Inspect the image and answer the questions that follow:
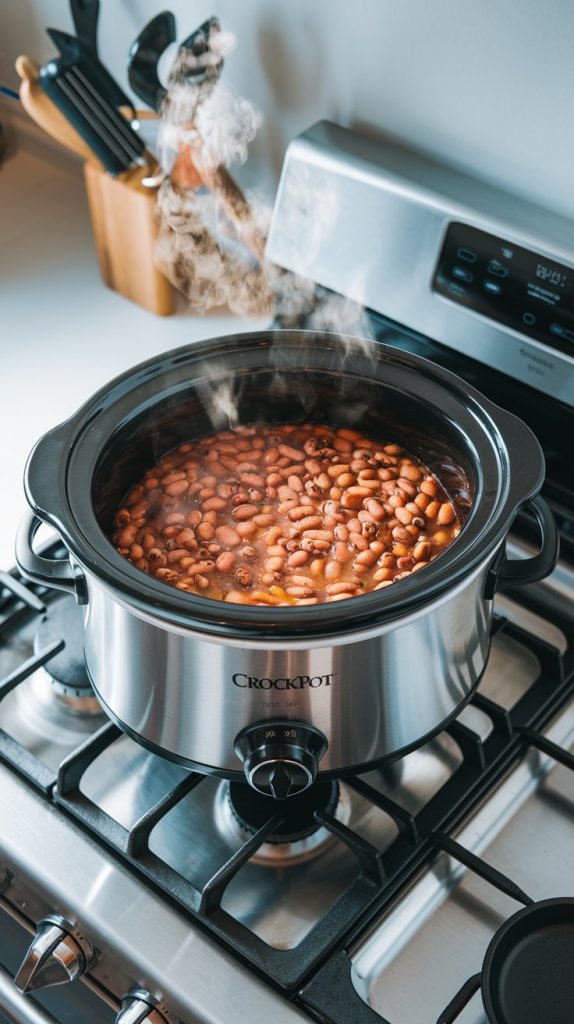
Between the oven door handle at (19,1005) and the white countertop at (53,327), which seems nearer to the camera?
the oven door handle at (19,1005)

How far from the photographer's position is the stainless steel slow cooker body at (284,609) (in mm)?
773

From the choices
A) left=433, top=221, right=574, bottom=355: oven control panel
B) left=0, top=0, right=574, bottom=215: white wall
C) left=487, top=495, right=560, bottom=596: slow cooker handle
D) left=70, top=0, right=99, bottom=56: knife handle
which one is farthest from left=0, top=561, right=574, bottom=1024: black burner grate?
left=70, top=0, right=99, bottom=56: knife handle

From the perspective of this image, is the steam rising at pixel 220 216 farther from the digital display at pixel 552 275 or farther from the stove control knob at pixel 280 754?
the stove control knob at pixel 280 754

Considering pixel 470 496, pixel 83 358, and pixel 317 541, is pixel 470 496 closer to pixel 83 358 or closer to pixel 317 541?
pixel 317 541

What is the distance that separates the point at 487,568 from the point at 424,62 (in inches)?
24.6

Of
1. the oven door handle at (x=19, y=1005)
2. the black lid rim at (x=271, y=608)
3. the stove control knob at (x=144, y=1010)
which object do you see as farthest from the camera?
the oven door handle at (x=19, y=1005)

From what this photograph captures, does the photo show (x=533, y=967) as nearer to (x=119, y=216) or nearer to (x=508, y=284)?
(x=508, y=284)

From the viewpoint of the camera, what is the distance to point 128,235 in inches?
57.6

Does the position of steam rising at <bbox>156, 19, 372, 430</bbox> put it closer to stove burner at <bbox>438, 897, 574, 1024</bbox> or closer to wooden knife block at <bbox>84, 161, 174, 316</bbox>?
wooden knife block at <bbox>84, 161, 174, 316</bbox>

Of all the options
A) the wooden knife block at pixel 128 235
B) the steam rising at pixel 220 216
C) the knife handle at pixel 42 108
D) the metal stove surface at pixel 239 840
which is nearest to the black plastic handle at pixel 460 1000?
the metal stove surface at pixel 239 840

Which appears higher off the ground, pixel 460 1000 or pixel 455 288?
pixel 455 288

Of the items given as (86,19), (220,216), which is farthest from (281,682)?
(86,19)

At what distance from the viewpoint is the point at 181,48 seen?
1297mm

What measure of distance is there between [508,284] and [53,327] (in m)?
0.68
